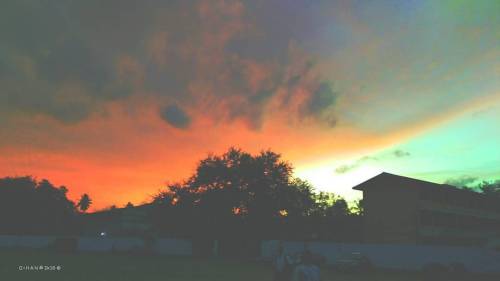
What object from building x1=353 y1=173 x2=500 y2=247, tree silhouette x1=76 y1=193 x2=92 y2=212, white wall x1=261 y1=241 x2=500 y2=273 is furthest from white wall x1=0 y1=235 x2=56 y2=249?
tree silhouette x1=76 y1=193 x2=92 y2=212

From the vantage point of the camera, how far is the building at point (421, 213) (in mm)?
48500

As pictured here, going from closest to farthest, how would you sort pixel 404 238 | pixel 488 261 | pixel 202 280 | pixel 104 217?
pixel 202 280 → pixel 488 261 → pixel 404 238 → pixel 104 217

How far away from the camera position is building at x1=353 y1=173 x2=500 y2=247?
48500mm

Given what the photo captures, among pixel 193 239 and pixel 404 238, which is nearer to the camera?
pixel 404 238

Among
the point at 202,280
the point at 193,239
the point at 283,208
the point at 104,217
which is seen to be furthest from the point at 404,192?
the point at 104,217

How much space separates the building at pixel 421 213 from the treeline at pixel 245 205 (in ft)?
26.8

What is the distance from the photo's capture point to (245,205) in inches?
2320

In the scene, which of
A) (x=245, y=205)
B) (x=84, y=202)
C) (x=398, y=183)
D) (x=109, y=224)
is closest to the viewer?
(x=398, y=183)

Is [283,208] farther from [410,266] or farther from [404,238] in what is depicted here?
[410,266]

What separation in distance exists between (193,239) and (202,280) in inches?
1490

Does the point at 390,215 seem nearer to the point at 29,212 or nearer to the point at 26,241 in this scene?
the point at 26,241

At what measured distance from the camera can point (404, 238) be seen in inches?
1907

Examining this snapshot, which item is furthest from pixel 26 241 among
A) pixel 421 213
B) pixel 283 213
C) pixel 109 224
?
pixel 421 213

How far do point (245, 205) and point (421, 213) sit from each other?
871 inches
